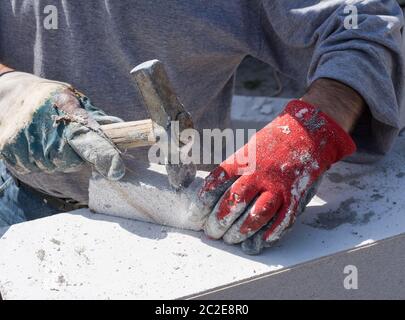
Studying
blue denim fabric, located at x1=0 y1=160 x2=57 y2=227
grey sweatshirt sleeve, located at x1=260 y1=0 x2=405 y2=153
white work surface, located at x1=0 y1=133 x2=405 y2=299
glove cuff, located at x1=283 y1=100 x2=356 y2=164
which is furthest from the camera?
blue denim fabric, located at x1=0 y1=160 x2=57 y2=227

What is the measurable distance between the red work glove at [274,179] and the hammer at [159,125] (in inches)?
4.3

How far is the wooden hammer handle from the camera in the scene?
1.69 m

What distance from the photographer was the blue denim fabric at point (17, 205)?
2307 millimetres

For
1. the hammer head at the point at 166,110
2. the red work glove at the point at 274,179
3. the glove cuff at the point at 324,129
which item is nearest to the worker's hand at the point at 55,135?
the hammer head at the point at 166,110

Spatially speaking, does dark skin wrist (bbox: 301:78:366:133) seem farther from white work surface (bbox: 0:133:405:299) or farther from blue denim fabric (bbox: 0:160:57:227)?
blue denim fabric (bbox: 0:160:57:227)

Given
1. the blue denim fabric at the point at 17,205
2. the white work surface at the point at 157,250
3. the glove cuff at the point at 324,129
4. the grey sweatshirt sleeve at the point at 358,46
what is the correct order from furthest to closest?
the blue denim fabric at the point at 17,205 < the grey sweatshirt sleeve at the point at 358,46 < the glove cuff at the point at 324,129 < the white work surface at the point at 157,250

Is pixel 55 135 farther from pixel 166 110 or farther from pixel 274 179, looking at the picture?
pixel 274 179

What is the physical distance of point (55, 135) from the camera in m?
1.72

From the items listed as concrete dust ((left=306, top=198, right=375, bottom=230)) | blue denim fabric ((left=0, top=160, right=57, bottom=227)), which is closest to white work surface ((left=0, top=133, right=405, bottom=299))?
concrete dust ((left=306, top=198, right=375, bottom=230))

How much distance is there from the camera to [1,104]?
188 cm

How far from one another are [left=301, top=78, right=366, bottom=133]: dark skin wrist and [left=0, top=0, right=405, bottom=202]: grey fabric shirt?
39 mm

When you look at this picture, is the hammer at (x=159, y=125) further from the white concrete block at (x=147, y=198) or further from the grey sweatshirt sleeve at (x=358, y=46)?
the grey sweatshirt sleeve at (x=358, y=46)
